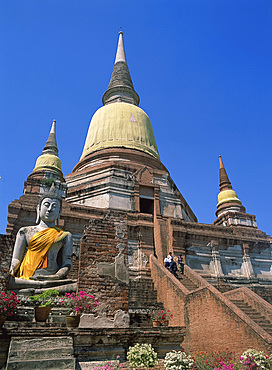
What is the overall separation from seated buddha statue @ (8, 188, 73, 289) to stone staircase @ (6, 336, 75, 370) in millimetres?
3006

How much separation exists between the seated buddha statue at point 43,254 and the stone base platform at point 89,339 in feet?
7.65

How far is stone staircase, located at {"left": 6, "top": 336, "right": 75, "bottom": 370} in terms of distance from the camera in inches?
190

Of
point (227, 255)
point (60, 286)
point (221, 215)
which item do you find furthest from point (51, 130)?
point (60, 286)

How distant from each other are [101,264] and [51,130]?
2456cm

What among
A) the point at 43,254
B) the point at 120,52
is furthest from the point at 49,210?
the point at 120,52

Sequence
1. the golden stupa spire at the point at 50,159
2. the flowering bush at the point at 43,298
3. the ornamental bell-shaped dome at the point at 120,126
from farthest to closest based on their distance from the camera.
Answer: the ornamental bell-shaped dome at the point at 120,126, the golden stupa spire at the point at 50,159, the flowering bush at the point at 43,298

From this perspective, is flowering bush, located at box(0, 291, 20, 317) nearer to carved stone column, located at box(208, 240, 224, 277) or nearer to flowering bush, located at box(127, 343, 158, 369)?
flowering bush, located at box(127, 343, 158, 369)

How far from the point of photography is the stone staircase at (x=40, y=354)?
4.82 meters

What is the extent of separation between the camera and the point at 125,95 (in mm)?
30109

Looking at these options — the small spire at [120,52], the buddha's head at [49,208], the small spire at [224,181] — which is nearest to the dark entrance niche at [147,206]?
the small spire at [224,181]

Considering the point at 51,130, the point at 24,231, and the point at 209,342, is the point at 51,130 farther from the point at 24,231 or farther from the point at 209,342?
the point at 209,342

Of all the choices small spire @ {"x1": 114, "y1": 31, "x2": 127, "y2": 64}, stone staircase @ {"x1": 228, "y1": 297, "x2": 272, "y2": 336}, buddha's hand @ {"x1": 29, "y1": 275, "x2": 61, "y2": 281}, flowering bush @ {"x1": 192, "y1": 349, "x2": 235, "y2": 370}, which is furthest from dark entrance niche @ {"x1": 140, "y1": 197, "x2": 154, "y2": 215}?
small spire @ {"x1": 114, "y1": 31, "x2": 127, "y2": 64}

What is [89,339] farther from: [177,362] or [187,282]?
[187,282]

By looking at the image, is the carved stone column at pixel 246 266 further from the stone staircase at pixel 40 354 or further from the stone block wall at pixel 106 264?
the stone staircase at pixel 40 354
